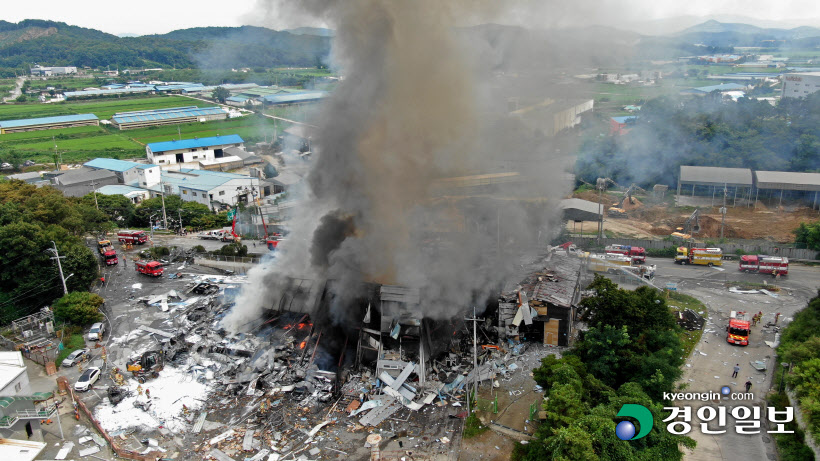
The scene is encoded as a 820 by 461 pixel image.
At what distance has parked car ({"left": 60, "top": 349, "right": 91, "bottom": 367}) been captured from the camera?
56.3 ft

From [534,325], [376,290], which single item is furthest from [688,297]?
[376,290]

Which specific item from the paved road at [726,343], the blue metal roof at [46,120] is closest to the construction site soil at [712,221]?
the paved road at [726,343]

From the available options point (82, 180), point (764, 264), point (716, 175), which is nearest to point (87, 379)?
point (764, 264)

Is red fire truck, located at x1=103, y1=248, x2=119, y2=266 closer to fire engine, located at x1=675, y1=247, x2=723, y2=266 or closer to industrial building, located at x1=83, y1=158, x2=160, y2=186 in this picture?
industrial building, located at x1=83, y1=158, x2=160, y2=186

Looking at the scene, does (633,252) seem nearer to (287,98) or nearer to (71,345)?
(71,345)

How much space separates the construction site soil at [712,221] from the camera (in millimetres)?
29047

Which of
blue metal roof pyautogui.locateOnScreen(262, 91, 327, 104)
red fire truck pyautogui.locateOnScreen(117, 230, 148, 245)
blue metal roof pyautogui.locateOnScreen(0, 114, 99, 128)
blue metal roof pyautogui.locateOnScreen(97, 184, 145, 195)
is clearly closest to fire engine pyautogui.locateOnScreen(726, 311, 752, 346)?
red fire truck pyautogui.locateOnScreen(117, 230, 148, 245)

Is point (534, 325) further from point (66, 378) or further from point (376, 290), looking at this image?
point (66, 378)

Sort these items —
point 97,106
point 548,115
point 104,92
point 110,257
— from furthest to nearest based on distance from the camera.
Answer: point 104,92
point 97,106
point 548,115
point 110,257

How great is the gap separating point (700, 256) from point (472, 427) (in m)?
16.6

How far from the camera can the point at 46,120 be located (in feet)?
227

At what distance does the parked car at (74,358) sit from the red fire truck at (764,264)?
25.7 metres

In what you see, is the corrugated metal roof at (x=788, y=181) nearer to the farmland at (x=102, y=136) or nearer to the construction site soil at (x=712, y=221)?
the construction site soil at (x=712, y=221)

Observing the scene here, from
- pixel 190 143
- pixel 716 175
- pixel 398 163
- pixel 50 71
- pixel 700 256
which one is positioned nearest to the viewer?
pixel 398 163
